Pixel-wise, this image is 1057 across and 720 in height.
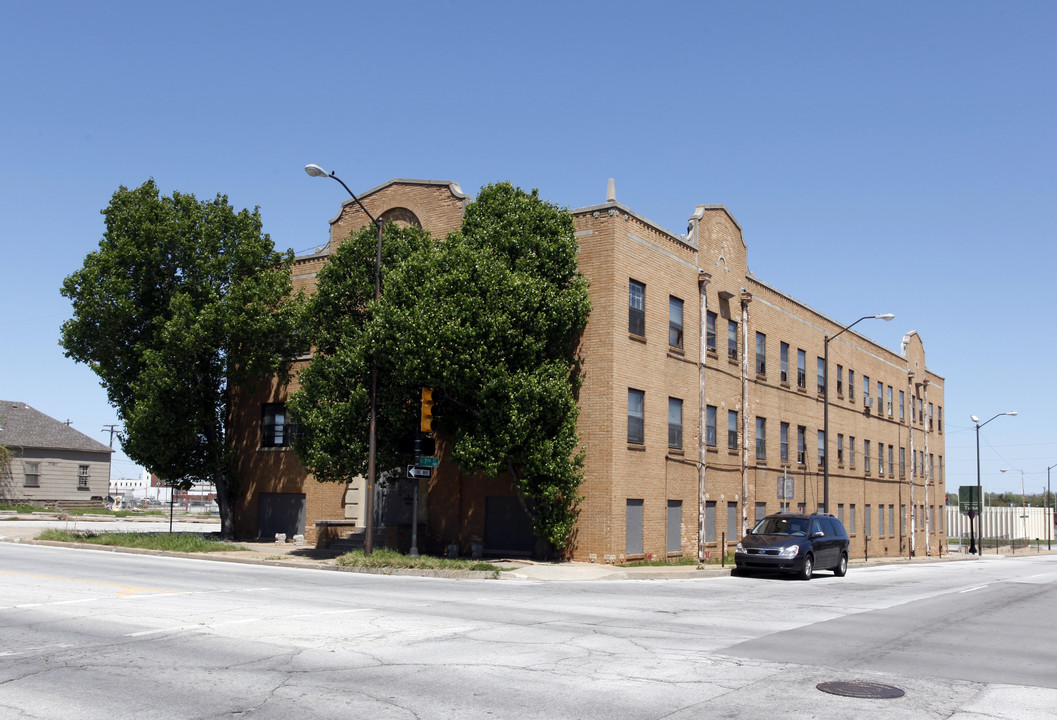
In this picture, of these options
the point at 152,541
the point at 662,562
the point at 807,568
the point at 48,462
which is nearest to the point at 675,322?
the point at 662,562

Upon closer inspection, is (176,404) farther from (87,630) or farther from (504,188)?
(87,630)

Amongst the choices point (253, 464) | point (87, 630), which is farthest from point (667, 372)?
point (87, 630)

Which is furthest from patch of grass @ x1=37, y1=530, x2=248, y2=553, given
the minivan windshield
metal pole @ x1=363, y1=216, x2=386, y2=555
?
the minivan windshield

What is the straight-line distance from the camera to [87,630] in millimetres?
11766

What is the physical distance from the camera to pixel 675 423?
3095cm

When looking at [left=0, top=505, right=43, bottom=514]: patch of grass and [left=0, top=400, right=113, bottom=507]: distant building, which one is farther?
[left=0, top=400, right=113, bottom=507]: distant building

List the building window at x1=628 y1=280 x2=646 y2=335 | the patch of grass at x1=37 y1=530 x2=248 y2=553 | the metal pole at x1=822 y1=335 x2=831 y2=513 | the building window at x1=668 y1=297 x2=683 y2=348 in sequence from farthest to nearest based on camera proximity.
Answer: the metal pole at x1=822 y1=335 x2=831 y2=513
the building window at x1=668 y1=297 x2=683 y2=348
the building window at x1=628 y1=280 x2=646 y2=335
the patch of grass at x1=37 y1=530 x2=248 y2=553

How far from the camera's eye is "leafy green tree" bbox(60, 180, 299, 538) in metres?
30.4

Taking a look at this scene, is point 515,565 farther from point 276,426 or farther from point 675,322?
point 276,426

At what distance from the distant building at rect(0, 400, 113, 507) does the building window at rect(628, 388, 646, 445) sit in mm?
47926

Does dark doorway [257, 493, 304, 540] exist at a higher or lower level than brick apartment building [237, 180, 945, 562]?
lower

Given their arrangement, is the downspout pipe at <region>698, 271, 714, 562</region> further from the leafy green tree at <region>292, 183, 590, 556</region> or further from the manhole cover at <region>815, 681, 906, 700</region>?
the manhole cover at <region>815, 681, 906, 700</region>

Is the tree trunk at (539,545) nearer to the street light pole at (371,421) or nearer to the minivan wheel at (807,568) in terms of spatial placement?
the street light pole at (371,421)

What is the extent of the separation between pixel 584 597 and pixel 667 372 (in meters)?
13.9
